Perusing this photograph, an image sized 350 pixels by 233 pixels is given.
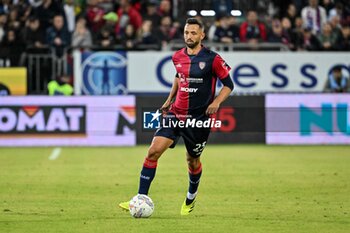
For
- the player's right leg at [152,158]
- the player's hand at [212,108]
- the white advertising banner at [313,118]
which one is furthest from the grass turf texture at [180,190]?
the player's hand at [212,108]

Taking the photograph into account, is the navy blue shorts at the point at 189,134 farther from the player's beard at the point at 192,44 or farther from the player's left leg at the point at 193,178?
the player's beard at the point at 192,44

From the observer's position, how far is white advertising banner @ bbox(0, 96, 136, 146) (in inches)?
872

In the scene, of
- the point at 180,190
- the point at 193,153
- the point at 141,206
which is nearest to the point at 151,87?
the point at 180,190

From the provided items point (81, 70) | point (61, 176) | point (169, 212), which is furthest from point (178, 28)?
point (169, 212)

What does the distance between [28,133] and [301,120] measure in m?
6.32

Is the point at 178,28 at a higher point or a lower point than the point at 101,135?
higher

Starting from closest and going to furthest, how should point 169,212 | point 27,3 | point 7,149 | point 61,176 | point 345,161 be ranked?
1. point 169,212
2. point 61,176
3. point 345,161
4. point 7,149
5. point 27,3

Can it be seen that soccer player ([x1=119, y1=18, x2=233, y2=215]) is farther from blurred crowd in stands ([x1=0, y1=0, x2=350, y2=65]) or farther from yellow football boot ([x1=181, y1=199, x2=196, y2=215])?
blurred crowd in stands ([x1=0, y1=0, x2=350, y2=65])

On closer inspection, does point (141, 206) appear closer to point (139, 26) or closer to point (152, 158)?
point (152, 158)

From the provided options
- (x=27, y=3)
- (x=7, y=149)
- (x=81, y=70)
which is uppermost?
(x=27, y=3)

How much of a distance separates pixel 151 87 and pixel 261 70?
9.19 ft

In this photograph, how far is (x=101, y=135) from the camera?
22.3m

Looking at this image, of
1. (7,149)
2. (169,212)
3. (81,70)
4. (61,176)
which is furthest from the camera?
(81,70)

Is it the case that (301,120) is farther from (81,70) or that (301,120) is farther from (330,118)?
(81,70)
